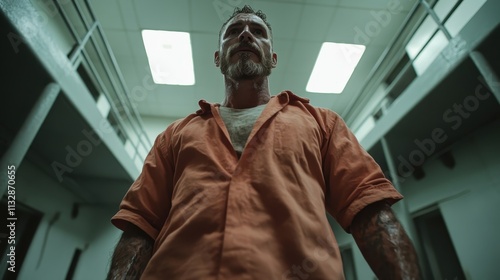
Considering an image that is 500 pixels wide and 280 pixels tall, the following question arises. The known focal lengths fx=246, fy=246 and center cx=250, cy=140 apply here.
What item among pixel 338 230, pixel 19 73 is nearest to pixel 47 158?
pixel 19 73

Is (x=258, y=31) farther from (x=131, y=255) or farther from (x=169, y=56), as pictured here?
(x=169, y=56)

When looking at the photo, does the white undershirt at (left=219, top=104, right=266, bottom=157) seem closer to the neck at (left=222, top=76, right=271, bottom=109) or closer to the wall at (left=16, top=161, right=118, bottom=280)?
the neck at (left=222, top=76, right=271, bottom=109)

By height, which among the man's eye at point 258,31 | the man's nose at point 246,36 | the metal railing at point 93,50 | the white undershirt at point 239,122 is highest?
the metal railing at point 93,50

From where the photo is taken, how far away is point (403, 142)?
2.01 meters

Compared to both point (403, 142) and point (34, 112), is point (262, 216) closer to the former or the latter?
point (34, 112)

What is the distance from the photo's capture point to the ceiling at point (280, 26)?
8.76ft

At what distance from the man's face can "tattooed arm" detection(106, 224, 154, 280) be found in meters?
0.65

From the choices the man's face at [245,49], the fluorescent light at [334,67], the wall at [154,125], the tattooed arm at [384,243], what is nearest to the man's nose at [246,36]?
the man's face at [245,49]

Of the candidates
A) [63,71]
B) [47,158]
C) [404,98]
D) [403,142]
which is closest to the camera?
[63,71]

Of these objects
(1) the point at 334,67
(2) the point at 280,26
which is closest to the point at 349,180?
(2) the point at 280,26

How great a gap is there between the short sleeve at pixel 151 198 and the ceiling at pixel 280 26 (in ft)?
7.59

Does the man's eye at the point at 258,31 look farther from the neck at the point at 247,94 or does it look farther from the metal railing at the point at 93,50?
the metal railing at the point at 93,50

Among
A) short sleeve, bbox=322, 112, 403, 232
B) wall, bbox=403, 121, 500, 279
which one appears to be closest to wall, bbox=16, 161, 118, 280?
short sleeve, bbox=322, 112, 403, 232

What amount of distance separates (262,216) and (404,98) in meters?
1.71
